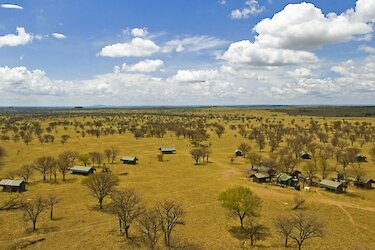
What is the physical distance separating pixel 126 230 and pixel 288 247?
23.7 m

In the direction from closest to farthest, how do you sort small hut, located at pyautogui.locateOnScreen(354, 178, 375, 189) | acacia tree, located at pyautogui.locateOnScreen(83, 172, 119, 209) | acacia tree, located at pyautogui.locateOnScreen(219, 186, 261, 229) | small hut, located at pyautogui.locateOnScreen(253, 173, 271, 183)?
acacia tree, located at pyautogui.locateOnScreen(219, 186, 261, 229) → acacia tree, located at pyautogui.locateOnScreen(83, 172, 119, 209) → small hut, located at pyautogui.locateOnScreen(354, 178, 375, 189) → small hut, located at pyautogui.locateOnScreen(253, 173, 271, 183)

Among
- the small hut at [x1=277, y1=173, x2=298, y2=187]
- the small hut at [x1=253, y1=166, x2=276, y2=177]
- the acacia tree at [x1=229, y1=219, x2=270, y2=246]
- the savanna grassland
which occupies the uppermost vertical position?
the small hut at [x1=253, y1=166, x2=276, y2=177]

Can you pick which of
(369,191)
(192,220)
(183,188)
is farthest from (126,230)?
(369,191)

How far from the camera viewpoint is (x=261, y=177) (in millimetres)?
77688

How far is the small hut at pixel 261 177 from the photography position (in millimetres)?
77938

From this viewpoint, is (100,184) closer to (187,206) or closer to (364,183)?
(187,206)

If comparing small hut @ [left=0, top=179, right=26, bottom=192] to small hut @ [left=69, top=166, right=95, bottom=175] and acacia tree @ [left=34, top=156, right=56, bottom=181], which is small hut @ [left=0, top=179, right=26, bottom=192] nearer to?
acacia tree @ [left=34, top=156, right=56, bottom=181]

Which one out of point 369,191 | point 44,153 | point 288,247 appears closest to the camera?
point 288,247

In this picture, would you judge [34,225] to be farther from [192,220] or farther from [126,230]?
[192,220]

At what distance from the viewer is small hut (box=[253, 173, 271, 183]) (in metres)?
77.9

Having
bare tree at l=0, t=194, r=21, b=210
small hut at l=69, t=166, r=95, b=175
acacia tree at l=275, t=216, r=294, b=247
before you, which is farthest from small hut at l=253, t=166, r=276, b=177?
bare tree at l=0, t=194, r=21, b=210

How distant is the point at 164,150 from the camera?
11912 cm

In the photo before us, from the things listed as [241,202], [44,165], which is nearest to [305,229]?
[241,202]

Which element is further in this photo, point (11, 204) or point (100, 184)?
point (100, 184)
